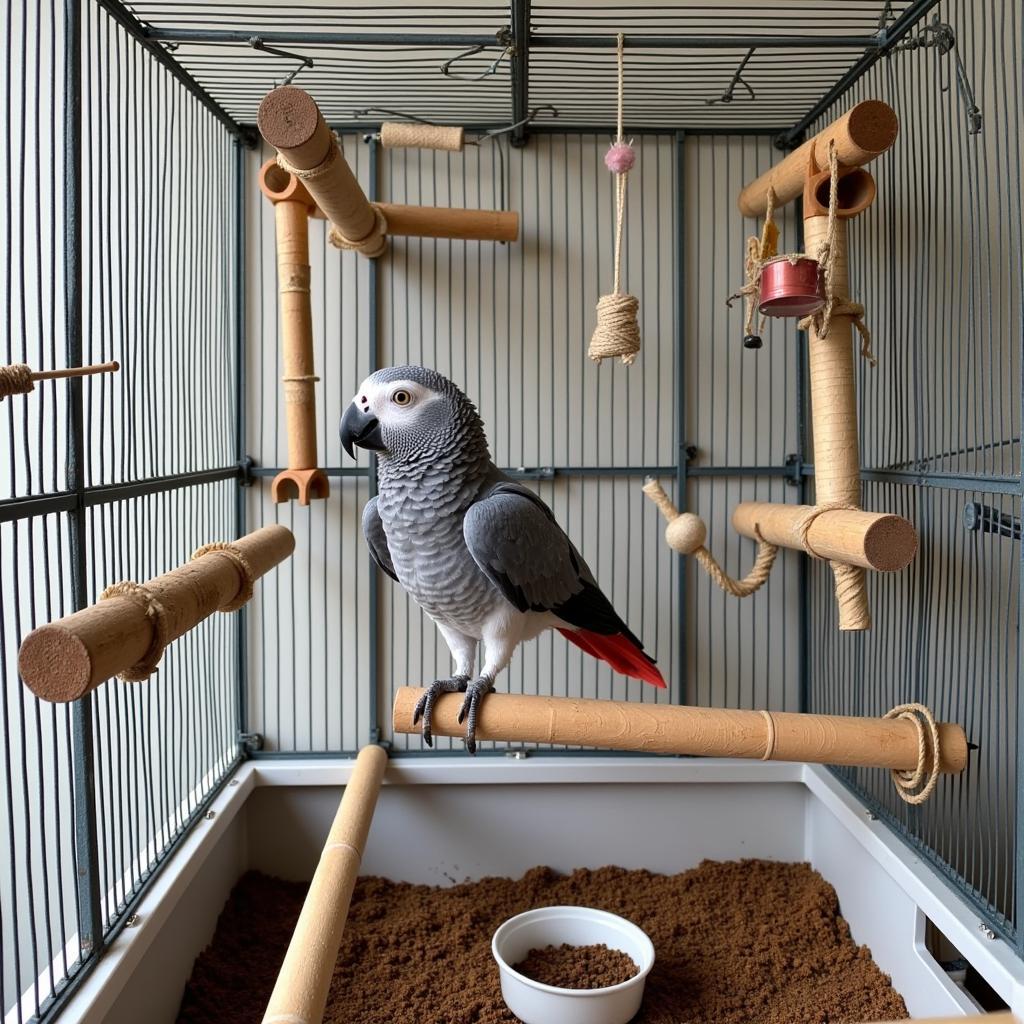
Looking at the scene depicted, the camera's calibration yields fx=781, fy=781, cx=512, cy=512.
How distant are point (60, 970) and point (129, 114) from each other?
4.44 feet

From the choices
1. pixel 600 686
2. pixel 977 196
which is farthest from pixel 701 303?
pixel 600 686

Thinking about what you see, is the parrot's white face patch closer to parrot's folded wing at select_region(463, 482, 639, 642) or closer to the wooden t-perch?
parrot's folded wing at select_region(463, 482, 639, 642)

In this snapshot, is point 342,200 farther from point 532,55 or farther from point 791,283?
point 791,283

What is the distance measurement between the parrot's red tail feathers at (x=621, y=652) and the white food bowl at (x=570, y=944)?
0.48 metres

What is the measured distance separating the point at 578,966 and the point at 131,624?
3.54 ft

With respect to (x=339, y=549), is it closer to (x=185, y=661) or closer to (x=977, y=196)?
(x=185, y=661)

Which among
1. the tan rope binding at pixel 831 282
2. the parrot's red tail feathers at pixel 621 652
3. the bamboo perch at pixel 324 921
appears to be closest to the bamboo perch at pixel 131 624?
the bamboo perch at pixel 324 921

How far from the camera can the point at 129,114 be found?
137 cm

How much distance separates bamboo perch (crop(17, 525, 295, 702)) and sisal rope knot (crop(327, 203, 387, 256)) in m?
0.72

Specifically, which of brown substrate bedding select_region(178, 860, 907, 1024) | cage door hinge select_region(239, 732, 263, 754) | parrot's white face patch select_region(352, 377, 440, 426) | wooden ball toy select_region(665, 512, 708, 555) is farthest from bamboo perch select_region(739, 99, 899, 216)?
cage door hinge select_region(239, 732, 263, 754)

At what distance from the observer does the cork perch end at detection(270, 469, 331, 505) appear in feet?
4.96

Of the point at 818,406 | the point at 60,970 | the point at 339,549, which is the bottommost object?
the point at 60,970

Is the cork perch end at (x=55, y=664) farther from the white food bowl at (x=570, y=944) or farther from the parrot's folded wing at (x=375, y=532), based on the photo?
the white food bowl at (x=570, y=944)

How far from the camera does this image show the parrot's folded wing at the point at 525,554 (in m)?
1.07
